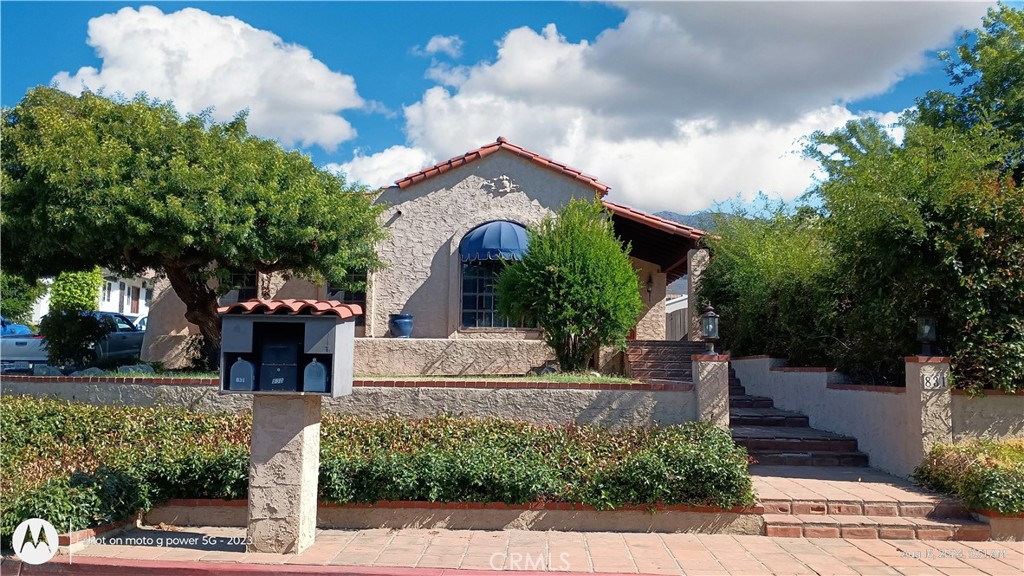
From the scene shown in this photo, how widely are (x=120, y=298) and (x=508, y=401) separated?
37.2m

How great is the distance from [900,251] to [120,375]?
1060 cm

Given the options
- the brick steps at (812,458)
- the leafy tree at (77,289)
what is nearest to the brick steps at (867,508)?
the brick steps at (812,458)

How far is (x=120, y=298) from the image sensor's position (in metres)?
41.4

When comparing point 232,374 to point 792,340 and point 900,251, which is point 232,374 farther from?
point 792,340

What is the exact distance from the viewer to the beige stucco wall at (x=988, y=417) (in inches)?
375

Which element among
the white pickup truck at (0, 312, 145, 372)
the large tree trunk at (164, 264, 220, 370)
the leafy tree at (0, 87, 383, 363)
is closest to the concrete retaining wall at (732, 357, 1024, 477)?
the leafy tree at (0, 87, 383, 363)

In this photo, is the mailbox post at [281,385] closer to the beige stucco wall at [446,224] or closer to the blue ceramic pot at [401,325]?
the blue ceramic pot at [401,325]

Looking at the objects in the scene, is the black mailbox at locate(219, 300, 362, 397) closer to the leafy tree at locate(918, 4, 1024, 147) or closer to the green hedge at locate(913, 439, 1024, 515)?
the green hedge at locate(913, 439, 1024, 515)

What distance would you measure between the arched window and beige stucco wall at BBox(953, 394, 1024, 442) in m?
8.63

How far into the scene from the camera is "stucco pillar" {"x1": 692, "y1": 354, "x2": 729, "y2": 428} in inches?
393

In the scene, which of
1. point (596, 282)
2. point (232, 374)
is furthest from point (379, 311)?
point (232, 374)

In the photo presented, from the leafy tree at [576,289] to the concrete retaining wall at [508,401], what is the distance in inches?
80.1

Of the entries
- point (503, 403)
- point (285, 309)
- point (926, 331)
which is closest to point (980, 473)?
point (926, 331)

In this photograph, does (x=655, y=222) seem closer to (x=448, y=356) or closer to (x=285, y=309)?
(x=448, y=356)
